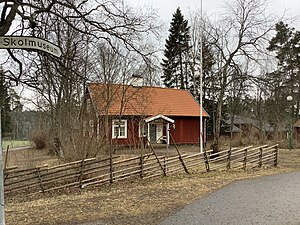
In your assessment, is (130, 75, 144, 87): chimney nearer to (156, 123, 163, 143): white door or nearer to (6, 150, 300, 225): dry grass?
(6, 150, 300, 225): dry grass

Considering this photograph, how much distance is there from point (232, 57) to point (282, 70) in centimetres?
1951

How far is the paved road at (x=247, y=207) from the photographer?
5.55m

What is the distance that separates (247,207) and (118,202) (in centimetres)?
252

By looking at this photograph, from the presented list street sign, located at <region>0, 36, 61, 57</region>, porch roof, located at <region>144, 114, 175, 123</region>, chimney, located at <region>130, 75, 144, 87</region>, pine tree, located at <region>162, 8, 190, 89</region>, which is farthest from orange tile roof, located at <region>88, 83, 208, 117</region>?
street sign, located at <region>0, 36, 61, 57</region>

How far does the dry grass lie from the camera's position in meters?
5.94

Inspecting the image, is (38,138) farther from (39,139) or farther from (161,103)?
(161,103)

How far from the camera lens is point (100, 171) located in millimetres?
10195

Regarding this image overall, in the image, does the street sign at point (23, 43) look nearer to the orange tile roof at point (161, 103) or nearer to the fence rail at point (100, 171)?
the fence rail at point (100, 171)

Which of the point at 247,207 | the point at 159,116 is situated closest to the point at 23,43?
the point at 247,207

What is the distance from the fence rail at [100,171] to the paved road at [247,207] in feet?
8.59

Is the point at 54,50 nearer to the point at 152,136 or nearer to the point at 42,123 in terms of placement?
the point at 42,123

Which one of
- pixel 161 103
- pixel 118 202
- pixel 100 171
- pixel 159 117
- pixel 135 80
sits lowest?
pixel 118 202

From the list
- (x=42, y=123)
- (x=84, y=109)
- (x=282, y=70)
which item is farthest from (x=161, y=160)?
(x=282, y=70)

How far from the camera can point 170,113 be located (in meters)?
27.5
